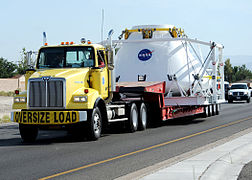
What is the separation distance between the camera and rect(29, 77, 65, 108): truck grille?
1350 centimetres

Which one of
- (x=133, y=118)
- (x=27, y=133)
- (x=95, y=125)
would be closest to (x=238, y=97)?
(x=133, y=118)

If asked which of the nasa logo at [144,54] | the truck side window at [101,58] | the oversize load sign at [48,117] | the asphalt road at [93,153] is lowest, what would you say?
the asphalt road at [93,153]

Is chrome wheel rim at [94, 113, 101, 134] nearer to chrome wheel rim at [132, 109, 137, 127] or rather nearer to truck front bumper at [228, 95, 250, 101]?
chrome wheel rim at [132, 109, 137, 127]

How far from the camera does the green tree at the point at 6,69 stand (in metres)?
107

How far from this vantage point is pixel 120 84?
18719 mm

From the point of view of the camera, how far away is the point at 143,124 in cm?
1758

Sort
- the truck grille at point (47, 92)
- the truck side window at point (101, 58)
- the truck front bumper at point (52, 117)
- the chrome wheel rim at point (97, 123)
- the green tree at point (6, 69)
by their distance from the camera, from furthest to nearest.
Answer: the green tree at point (6, 69) < the truck side window at point (101, 58) < the chrome wheel rim at point (97, 123) < the truck grille at point (47, 92) < the truck front bumper at point (52, 117)

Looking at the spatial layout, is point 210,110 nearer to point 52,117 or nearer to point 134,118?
point 134,118

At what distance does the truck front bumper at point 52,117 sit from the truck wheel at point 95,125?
478 mm

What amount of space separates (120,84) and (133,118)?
2.30 metres

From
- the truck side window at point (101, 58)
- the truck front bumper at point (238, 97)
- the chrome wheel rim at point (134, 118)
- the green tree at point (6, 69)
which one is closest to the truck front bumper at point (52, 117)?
the truck side window at point (101, 58)

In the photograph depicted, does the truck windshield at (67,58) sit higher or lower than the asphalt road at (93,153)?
higher

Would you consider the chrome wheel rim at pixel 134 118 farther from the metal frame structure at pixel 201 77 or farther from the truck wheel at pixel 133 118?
the metal frame structure at pixel 201 77

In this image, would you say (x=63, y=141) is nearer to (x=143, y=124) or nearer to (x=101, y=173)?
(x=143, y=124)
